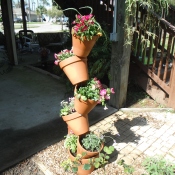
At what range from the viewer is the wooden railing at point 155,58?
3.18 m

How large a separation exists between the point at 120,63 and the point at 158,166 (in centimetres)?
165

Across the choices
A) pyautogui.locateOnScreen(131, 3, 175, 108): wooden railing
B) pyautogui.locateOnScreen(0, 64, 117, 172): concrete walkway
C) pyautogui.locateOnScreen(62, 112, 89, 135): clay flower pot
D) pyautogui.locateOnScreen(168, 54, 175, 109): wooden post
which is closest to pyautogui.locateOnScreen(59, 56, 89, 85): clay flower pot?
pyautogui.locateOnScreen(62, 112, 89, 135): clay flower pot

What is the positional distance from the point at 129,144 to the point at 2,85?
3457mm

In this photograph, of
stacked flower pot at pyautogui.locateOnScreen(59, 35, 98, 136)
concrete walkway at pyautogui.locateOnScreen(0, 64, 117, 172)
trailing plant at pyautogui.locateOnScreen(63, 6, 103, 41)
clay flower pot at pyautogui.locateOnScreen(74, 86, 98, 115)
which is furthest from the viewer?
concrete walkway at pyautogui.locateOnScreen(0, 64, 117, 172)

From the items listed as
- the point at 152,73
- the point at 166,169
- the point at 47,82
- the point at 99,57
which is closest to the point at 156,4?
the point at 152,73

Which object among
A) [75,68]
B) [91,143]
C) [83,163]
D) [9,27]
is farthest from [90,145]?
[9,27]

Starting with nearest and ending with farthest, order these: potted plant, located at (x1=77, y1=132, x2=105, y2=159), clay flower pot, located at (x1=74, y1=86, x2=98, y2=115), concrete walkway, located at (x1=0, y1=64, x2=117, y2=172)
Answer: clay flower pot, located at (x1=74, y1=86, x2=98, y2=115), potted plant, located at (x1=77, y1=132, x2=105, y2=159), concrete walkway, located at (x1=0, y1=64, x2=117, y2=172)

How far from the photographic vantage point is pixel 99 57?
156 inches

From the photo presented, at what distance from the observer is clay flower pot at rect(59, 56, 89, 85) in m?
1.90

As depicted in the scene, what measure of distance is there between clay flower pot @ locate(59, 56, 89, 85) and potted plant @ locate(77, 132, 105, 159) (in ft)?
2.19

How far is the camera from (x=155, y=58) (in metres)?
3.49

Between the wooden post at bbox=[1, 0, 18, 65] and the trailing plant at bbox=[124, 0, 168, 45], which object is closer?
the trailing plant at bbox=[124, 0, 168, 45]

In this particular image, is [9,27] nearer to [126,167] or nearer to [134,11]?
[134,11]

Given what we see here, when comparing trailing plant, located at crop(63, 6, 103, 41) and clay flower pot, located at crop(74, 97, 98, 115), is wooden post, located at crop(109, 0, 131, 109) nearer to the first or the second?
trailing plant, located at crop(63, 6, 103, 41)
